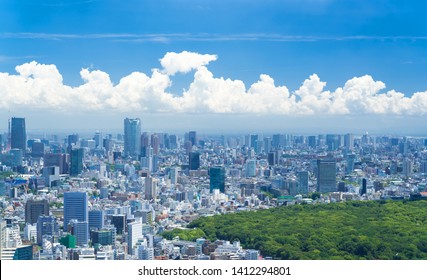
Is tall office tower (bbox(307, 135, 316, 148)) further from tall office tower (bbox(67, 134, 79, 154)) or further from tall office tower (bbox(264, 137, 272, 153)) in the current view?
tall office tower (bbox(67, 134, 79, 154))

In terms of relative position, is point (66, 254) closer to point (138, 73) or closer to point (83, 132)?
point (83, 132)

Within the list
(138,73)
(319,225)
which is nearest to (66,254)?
(138,73)

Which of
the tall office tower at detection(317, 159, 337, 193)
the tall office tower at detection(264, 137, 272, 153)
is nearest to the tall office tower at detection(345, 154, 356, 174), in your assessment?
the tall office tower at detection(317, 159, 337, 193)

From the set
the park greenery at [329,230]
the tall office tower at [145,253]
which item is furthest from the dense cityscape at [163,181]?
the park greenery at [329,230]

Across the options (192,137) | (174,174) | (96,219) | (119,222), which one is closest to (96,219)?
(96,219)

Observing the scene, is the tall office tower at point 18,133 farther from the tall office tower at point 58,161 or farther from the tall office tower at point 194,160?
the tall office tower at point 194,160
